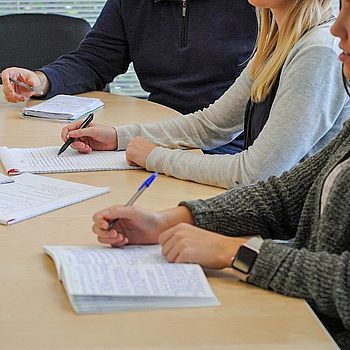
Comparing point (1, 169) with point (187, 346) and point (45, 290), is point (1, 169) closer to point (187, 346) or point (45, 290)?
point (45, 290)

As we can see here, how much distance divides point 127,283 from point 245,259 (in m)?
0.17

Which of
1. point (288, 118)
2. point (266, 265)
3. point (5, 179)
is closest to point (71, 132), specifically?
point (5, 179)

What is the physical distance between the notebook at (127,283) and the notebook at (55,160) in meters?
0.52

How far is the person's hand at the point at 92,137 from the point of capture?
1.76 meters

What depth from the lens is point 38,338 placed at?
90 cm

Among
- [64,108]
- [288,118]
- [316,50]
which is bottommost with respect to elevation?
[64,108]

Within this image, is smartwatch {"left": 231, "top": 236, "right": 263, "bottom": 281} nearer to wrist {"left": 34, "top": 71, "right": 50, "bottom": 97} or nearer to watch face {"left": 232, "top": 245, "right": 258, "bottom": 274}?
watch face {"left": 232, "top": 245, "right": 258, "bottom": 274}

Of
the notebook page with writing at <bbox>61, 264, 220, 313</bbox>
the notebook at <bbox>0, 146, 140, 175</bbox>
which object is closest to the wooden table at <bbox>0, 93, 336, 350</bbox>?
the notebook page with writing at <bbox>61, 264, 220, 313</bbox>

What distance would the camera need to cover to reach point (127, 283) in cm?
99

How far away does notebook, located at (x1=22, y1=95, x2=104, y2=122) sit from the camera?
212 cm

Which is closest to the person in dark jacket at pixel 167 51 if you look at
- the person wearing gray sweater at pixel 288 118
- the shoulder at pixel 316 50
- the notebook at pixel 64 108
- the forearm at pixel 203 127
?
the notebook at pixel 64 108

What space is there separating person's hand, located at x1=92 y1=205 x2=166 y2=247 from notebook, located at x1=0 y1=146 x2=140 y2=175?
1.48ft

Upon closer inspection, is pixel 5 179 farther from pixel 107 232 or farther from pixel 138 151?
pixel 107 232

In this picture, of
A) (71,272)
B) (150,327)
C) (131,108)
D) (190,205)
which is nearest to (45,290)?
(71,272)
